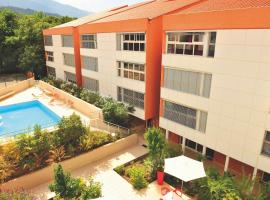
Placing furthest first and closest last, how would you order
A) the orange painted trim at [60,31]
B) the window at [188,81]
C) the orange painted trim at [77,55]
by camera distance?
the orange painted trim at [60,31]
the orange painted trim at [77,55]
the window at [188,81]

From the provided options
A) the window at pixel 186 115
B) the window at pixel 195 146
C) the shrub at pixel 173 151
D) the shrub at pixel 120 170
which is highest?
the window at pixel 186 115

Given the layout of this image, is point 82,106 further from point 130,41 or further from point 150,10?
point 150,10

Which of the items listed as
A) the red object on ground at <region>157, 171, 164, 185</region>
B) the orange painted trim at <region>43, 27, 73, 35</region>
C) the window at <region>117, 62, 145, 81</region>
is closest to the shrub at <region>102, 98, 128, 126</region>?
the window at <region>117, 62, 145, 81</region>

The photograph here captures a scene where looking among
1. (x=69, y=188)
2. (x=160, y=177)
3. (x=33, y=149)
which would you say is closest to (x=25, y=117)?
(x=33, y=149)

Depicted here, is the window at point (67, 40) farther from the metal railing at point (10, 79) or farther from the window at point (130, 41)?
the metal railing at point (10, 79)

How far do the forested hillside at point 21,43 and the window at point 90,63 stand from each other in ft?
49.2

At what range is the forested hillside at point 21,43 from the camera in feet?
126

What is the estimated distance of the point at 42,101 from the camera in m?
29.8

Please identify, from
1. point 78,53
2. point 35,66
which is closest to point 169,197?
point 78,53

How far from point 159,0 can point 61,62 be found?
17040 mm

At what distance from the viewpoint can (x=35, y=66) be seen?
39.2 metres

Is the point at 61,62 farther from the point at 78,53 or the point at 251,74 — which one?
the point at 251,74

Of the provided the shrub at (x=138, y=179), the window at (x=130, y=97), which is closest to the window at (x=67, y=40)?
the window at (x=130, y=97)

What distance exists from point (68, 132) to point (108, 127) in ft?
16.2
